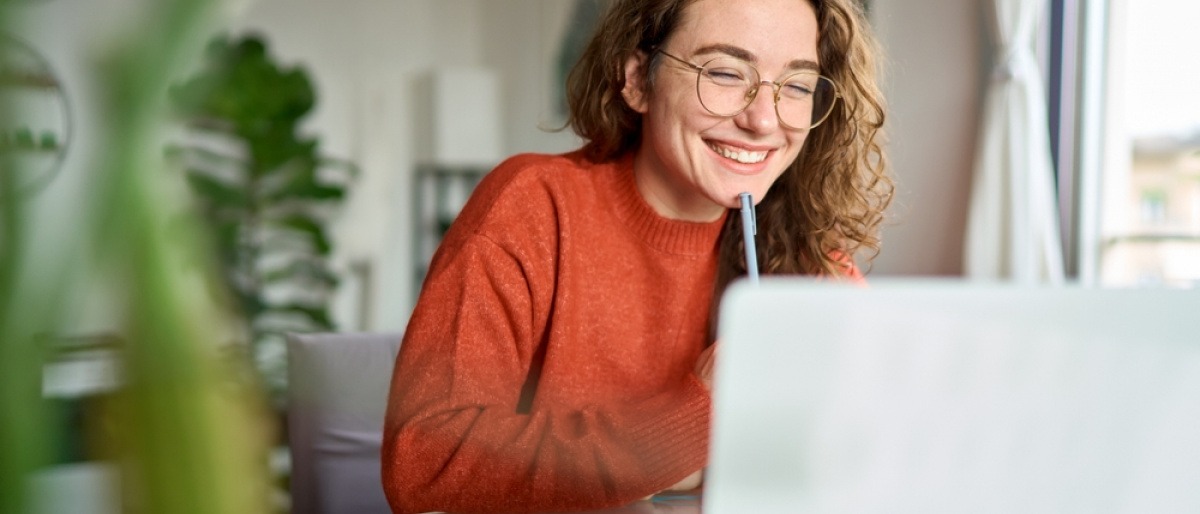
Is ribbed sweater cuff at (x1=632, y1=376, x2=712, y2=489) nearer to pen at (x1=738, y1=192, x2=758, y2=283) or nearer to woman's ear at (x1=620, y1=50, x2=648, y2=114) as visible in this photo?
pen at (x1=738, y1=192, x2=758, y2=283)

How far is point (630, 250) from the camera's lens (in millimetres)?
1333

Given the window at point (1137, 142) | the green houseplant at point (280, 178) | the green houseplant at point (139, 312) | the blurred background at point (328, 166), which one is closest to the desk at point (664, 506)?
the blurred background at point (328, 166)

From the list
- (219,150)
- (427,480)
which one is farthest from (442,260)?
(219,150)

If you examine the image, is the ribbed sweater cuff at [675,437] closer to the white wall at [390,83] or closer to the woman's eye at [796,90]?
the woman's eye at [796,90]

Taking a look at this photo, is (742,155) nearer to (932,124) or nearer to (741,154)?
(741,154)

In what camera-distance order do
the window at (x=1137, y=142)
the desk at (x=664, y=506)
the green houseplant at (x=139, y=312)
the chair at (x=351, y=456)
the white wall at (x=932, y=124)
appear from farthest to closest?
1. the white wall at (x=932, y=124)
2. the window at (x=1137, y=142)
3. the chair at (x=351, y=456)
4. the desk at (x=664, y=506)
5. the green houseplant at (x=139, y=312)

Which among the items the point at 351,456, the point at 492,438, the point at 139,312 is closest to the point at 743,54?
the point at 492,438

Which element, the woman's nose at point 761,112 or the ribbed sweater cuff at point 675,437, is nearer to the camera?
the ribbed sweater cuff at point 675,437

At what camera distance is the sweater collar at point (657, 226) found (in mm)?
1334

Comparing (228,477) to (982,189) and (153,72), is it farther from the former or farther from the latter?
(982,189)

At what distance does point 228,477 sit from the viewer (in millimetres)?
240

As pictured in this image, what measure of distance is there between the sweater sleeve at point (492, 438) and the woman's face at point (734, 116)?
268 mm

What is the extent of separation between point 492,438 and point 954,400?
2.33ft

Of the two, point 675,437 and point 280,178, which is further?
point 280,178
